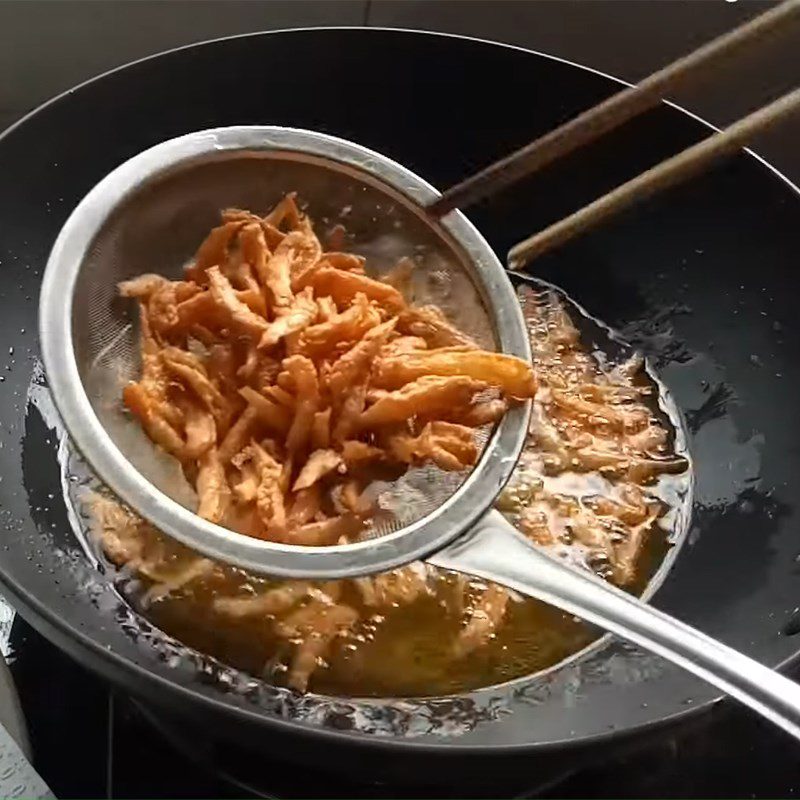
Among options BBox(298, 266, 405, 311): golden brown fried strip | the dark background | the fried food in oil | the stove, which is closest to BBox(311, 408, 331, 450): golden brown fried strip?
the fried food in oil

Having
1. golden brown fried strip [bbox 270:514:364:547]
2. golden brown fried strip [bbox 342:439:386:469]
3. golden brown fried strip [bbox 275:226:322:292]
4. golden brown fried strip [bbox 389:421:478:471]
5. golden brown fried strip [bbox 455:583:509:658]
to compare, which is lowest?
golden brown fried strip [bbox 455:583:509:658]

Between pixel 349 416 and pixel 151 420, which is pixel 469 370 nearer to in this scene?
pixel 349 416

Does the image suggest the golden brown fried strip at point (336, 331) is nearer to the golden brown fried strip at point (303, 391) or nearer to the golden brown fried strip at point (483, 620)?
the golden brown fried strip at point (303, 391)

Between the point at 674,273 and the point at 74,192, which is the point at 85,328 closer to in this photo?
the point at 74,192

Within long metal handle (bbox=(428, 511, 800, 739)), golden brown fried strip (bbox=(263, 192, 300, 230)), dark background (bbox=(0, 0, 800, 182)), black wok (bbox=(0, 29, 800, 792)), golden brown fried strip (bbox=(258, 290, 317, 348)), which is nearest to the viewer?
long metal handle (bbox=(428, 511, 800, 739))

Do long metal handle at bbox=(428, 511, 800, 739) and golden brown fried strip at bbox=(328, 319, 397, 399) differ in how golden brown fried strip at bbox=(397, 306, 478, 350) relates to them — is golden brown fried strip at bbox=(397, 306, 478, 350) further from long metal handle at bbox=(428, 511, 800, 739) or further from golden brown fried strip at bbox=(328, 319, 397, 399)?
long metal handle at bbox=(428, 511, 800, 739)

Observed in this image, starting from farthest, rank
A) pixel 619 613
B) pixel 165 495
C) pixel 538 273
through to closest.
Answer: pixel 538 273, pixel 165 495, pixel 619 613

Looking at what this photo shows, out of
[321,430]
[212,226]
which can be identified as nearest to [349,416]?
[321,430]
